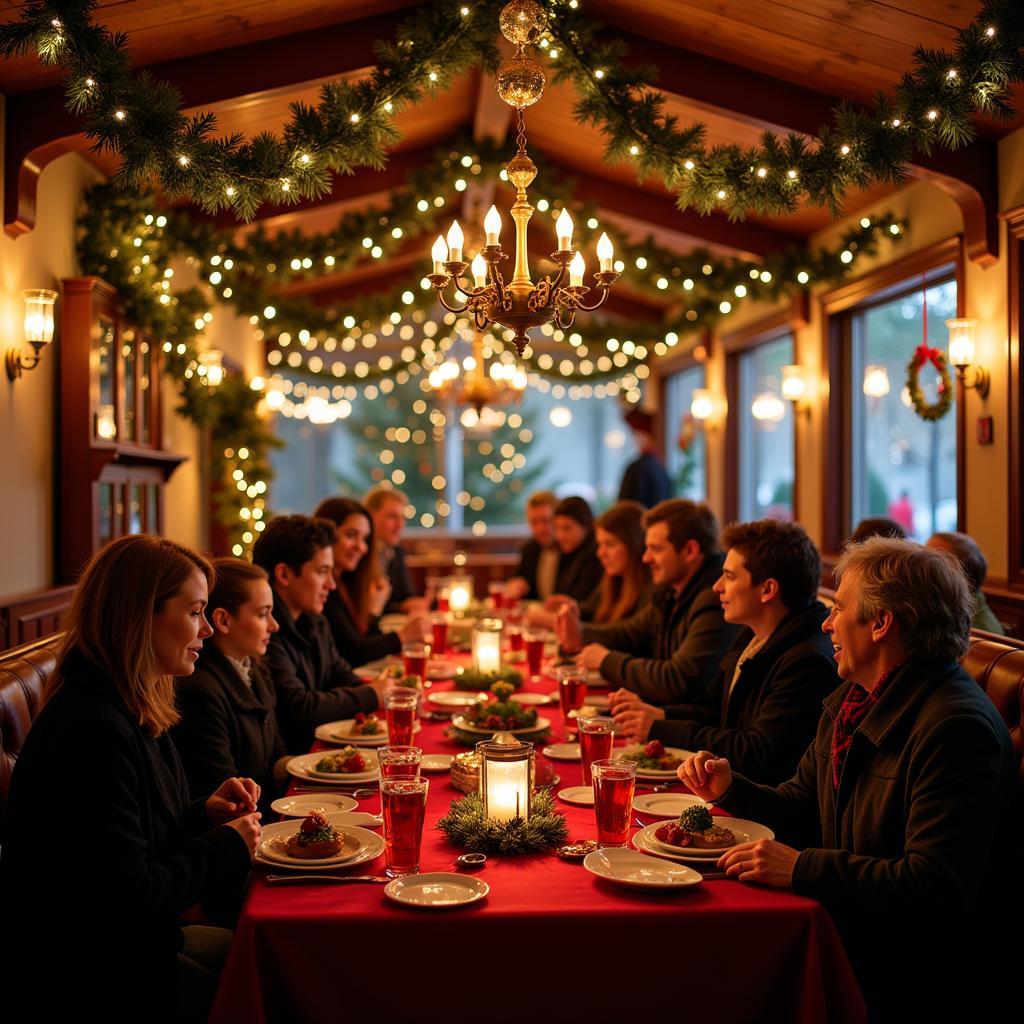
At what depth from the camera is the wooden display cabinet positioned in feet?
16.7

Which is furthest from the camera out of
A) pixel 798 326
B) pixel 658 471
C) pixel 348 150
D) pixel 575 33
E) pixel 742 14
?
pixel 658 471

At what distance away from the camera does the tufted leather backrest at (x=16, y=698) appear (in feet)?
7.54

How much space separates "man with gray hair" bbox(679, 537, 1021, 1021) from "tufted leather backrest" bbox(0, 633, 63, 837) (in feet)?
4.89

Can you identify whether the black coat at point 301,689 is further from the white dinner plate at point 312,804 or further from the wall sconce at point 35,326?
the wall sconce at point 35,326

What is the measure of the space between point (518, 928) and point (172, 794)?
794mm

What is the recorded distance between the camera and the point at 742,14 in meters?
4.50

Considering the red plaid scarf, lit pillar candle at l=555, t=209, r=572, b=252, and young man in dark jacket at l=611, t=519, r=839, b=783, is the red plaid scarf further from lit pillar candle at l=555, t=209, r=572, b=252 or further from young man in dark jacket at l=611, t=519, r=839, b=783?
lit pillar candle at l=555, t=209, r=572, b=252

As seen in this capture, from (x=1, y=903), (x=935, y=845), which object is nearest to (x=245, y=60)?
(x=1, y=903)

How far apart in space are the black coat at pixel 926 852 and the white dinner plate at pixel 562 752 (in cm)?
67

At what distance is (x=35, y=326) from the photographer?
457cm

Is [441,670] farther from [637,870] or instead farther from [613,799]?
[637,870]

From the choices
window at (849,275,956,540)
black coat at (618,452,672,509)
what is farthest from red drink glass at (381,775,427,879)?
black coat at (618,452,672,509)

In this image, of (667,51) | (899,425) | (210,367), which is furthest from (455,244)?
(210,367)

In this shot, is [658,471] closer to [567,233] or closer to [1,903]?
[567,233]
